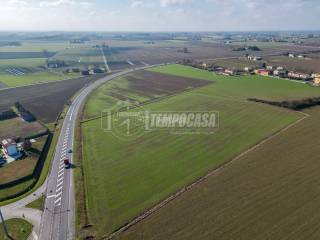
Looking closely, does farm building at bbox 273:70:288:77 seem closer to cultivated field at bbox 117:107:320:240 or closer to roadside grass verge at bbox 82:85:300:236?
roadside grass verge at bbox 82:85:300:236

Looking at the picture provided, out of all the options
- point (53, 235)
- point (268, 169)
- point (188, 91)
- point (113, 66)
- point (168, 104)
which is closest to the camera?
point (53, 235)

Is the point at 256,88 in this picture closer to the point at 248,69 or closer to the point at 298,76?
the point at 298,76

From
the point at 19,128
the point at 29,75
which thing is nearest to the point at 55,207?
the point at 19,128

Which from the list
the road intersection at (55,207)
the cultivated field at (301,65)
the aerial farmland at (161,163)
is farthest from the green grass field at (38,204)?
the cultivated field at (301,65)

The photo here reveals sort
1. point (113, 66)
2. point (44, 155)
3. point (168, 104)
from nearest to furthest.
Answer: point (44, 155), point (168, 104), point (113, 66)

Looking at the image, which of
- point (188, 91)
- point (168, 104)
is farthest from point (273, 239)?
point (188, 91)

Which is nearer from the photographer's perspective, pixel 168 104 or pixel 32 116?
pixel 32 116

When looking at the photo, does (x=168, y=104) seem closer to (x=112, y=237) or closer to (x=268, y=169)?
(x=268, y=169)
